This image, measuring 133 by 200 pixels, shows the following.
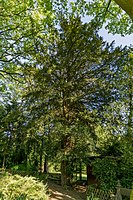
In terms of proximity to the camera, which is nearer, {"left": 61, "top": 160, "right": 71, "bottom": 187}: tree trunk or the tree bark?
the tree bark

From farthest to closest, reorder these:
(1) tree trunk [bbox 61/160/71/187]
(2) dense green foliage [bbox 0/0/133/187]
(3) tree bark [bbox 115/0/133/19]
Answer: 1. (1) tree trunk [bbox 61/160/71/187]
2. (2) dense green foliage [bbox 0/0/133/187]
3. (3) tree bark [bbox 115/0/133/19]

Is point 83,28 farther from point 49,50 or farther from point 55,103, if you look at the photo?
point 55,103

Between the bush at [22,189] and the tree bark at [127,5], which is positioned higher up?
the tree bark at [127,5]

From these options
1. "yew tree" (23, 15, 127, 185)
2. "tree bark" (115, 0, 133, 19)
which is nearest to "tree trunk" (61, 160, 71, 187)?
"yew tree" (23, 15, 127, 185)

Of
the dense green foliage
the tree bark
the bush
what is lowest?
the bush

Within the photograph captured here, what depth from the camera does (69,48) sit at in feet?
40.9

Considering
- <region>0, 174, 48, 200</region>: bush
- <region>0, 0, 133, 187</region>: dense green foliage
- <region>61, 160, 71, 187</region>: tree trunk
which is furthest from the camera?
<region>61, 160, 71, 187</region>: tree trunk

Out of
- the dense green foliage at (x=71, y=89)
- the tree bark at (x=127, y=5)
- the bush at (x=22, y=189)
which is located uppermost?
the dense green foliage at (x=71, y=89)

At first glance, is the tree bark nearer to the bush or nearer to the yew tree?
the bush

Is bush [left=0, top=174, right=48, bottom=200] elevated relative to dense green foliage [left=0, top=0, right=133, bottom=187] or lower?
lower

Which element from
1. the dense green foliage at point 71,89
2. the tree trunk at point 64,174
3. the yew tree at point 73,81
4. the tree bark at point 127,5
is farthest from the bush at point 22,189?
the tree trunk at point 64,174

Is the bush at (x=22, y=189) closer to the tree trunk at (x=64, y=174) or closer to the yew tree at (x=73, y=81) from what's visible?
the yew tree at (x=73, y=81)

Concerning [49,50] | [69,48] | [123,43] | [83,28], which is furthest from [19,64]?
[123,43]

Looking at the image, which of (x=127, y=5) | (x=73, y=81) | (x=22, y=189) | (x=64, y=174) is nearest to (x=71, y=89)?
(x=73, y=81)
